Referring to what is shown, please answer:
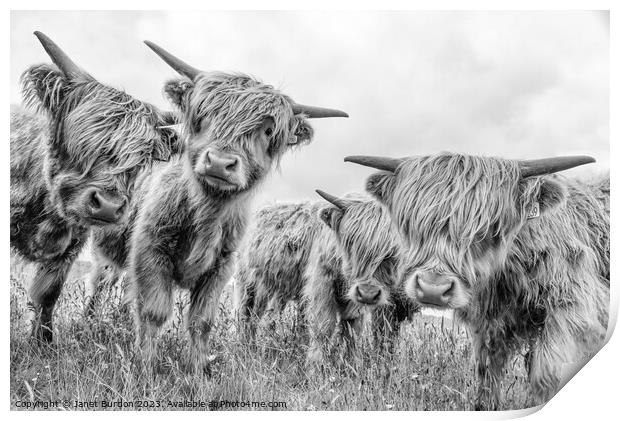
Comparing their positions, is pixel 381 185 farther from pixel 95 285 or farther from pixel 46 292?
pixel 46 292

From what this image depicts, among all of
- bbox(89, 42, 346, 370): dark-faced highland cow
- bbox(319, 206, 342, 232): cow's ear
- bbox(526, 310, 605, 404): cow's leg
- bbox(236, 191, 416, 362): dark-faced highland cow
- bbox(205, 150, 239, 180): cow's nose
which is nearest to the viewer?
bbox(526, 310, 605, 404): cow's leg

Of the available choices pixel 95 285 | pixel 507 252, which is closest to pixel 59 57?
pixel 95 285

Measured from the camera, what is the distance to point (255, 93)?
347 centimetres

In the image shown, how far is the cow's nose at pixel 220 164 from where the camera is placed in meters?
3.28

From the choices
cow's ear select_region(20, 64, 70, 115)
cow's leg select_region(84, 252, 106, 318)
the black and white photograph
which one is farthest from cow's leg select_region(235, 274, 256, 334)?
cow's ear select_region(20, 64, 70, 115)

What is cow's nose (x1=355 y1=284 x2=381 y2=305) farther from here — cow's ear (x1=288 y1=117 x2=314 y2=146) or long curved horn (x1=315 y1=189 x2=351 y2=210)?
cow's ear (x1=288 y1=117 x2=314 y2=146)

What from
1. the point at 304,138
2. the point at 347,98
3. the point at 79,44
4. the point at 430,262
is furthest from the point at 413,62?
the point at 79,44

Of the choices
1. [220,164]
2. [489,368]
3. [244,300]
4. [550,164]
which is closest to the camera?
[550,164]

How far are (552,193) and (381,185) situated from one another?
0.77m

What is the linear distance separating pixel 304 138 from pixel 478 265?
1.07 m

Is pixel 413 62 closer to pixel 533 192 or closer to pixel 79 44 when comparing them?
pixel 533 192

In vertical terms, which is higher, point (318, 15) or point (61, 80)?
point (318, 15)

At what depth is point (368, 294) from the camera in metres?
3.80

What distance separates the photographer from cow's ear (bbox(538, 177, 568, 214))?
310 cm
